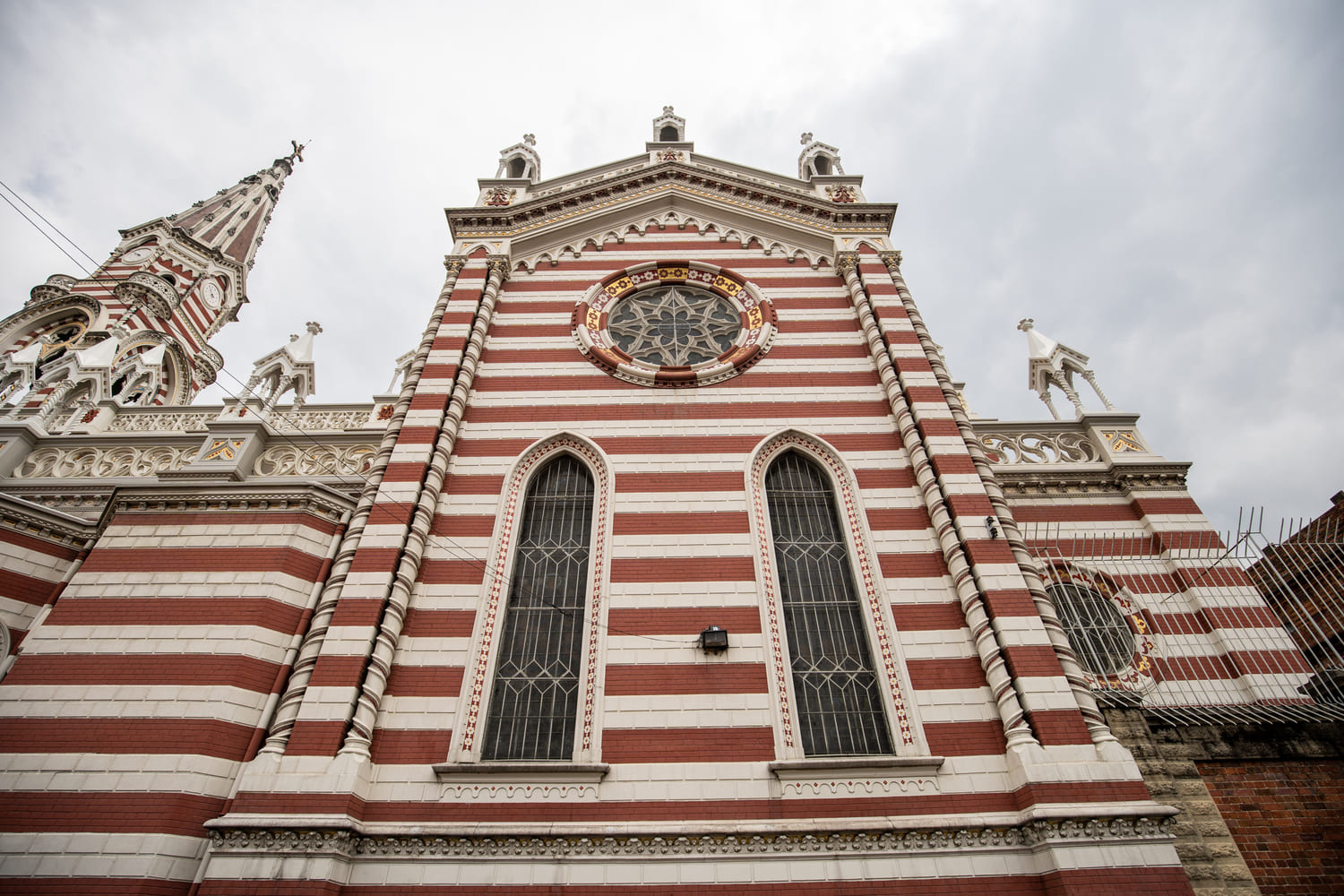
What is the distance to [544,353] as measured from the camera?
45.3ft

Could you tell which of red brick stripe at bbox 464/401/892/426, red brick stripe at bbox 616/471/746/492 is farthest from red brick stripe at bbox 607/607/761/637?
red brick stripe at bbox 464/401/892/426

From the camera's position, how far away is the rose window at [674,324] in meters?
13.4

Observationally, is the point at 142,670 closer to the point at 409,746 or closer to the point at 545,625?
the point at 409,746

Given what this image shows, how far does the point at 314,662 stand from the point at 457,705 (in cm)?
195

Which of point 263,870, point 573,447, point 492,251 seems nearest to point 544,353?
point 573,447

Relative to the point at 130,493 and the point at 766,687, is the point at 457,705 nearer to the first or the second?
the point at 766,687

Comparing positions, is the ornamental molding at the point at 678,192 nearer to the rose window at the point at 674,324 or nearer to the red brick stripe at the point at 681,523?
the rose window at the point at 674,324

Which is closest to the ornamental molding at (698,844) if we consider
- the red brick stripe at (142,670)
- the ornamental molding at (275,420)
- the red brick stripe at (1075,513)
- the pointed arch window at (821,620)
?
the pointed arch window at (821,620)

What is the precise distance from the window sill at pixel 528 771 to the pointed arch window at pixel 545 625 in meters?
0.46

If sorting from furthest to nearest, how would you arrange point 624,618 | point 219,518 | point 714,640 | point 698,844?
point 219,518, point 624,618, point 714,640, point 698,844

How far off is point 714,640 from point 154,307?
31648 millimetres

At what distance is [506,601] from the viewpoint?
1054 cm

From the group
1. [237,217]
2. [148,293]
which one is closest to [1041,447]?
[148,293]

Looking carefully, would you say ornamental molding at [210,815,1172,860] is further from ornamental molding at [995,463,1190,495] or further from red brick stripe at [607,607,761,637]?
ornamental molding at [995,463,1190,495]
